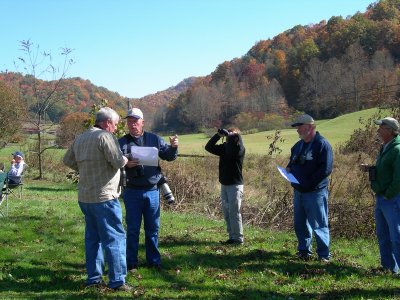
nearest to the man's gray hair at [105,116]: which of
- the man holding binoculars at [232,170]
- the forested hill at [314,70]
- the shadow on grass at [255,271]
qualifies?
the shadow on grass at [255,271]

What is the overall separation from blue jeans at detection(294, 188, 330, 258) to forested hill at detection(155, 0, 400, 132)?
54.2 metres

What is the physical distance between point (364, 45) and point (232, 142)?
72036 mm

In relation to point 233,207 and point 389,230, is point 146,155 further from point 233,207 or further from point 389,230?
point 389,230

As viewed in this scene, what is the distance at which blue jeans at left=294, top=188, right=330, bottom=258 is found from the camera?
662 cm

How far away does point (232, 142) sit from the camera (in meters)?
7.48

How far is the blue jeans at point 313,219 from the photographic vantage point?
21.7 ft

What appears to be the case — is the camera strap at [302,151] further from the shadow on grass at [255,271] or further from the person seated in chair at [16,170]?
the person seated in chair at [16,170]

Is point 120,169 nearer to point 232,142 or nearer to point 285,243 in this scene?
point 232,142

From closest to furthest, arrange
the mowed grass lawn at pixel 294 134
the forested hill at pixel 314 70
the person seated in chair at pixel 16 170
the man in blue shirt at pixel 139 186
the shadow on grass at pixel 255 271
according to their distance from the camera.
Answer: the shadow on grass at pixel 255 271 < the man in blue shirt at pixel 139 186 < the person seated in chair at pixel 16 170 < the mowed grass lawn at pixel 294 134 < the forested hill at pixel 314 70

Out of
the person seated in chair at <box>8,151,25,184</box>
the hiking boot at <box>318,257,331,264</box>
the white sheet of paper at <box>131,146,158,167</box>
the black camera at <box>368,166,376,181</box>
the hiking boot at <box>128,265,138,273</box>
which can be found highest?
the white sheet of paper at <box>131,146,158,167</box>

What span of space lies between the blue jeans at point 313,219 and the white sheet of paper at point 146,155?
2221mm

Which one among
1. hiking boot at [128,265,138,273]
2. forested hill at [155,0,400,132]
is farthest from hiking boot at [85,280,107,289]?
forested hill at [155,0,400,132]

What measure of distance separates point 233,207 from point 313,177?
156 cm

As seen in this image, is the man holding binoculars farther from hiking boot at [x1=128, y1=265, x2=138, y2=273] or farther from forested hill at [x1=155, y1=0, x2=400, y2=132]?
forested hill at [x1=155, y1=0, x2=400, y2=132]
